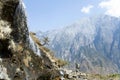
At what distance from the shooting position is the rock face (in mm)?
19328

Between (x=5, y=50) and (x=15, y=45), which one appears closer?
(x=5, y=50)

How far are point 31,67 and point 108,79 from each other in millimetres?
57333

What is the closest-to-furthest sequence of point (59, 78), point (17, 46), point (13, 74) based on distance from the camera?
point (13, 74)
point (17, 46)
point (59, 78)

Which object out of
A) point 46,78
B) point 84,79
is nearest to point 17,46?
point 46,78

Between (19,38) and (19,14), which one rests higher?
(19,14)

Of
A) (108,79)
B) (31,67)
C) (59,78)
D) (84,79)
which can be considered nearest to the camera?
(31,67)

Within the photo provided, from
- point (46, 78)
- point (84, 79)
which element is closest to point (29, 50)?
point (46, 78)

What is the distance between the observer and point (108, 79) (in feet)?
254

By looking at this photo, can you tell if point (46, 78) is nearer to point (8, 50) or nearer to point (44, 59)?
point (44, 59)

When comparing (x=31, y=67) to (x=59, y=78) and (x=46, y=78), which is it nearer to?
(x=46, y=78)

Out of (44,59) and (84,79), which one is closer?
(44,59)

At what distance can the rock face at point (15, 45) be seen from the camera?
19.3 metres

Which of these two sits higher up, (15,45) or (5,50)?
(15,45)

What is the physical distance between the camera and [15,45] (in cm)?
2045
